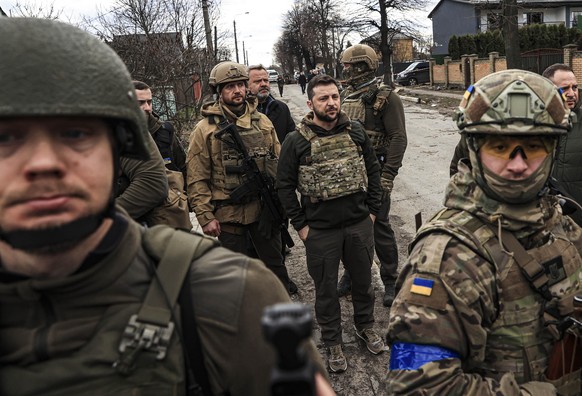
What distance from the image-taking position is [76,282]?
3.68ft

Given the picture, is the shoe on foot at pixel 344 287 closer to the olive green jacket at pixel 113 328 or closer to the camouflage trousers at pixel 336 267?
the camouflage trousers at pixel 336 267

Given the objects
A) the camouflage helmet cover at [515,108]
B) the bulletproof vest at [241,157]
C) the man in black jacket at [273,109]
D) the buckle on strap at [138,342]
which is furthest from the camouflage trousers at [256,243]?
the buckle on strap at [138,342]

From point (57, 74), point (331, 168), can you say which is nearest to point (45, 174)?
point (57, 74)

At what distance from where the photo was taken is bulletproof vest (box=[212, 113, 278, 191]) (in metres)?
4.25

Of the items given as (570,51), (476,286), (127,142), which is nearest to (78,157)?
(127,142)

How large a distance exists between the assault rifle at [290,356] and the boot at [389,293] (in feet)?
12.9

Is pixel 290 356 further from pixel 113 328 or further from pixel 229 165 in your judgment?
pixel 229 165

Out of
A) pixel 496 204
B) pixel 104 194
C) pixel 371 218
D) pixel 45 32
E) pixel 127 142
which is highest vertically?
pixel 45 32

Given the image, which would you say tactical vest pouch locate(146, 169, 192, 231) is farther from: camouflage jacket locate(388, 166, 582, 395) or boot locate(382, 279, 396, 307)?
camouflage jacket locate(388, 166, 582, 395)

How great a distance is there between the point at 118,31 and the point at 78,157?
14.8m

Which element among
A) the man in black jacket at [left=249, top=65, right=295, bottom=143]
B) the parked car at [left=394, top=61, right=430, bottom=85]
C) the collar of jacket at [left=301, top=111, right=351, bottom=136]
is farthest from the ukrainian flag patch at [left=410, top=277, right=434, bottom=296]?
the parked car at [left=394, top=61, right=430, bottom=85]

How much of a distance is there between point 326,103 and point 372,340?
5.75 ft

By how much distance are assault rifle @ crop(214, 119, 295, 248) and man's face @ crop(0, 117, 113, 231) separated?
10.0ft

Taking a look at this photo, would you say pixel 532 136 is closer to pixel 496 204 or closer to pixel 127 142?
pixel 496 204
